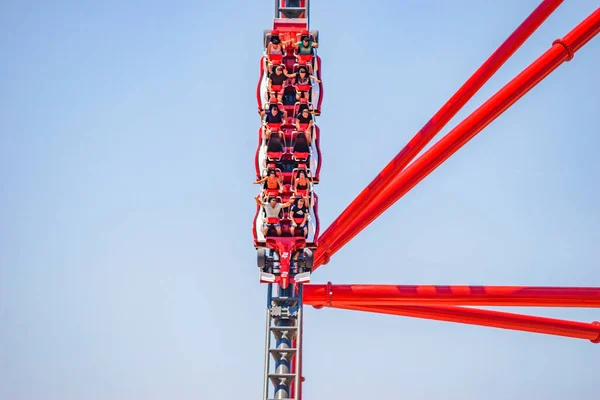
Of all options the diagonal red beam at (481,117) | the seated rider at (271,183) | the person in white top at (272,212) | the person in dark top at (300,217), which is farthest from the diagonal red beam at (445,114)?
the seated rider at (271,183)

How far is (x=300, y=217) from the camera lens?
44.4ft

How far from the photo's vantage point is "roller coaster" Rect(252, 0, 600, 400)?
42.5ft

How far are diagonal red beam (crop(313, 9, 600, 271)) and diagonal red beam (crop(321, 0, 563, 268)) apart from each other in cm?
19

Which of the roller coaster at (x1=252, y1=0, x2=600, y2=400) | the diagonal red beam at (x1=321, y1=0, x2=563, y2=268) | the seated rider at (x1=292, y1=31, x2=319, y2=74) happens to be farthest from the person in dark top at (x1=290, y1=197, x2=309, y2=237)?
the seated rider at (x1=292, y1=31, x2=319, y2=74)

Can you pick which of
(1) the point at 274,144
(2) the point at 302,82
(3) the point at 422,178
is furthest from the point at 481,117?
(1) the point at 274,144

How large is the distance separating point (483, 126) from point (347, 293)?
130 inches

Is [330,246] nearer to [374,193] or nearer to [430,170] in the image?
[374,193]

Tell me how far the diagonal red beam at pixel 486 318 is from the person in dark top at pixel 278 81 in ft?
12.2

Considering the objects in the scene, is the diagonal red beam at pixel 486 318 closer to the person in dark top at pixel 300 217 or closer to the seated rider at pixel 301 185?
the person in dark top at pixel 300 217

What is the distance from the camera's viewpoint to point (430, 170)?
13.8 metres

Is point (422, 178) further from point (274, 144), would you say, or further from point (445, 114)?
point (274, 144)

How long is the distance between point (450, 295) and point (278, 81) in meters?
4.59

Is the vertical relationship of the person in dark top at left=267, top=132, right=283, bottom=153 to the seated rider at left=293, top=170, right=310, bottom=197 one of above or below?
above

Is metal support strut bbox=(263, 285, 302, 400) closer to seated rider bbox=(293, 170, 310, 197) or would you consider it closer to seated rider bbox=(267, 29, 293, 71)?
seated rider bbox=(293, 170, 310, 197)
